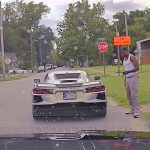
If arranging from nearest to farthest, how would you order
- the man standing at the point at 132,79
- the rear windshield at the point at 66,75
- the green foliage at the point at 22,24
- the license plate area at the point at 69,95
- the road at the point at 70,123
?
1. the road at the point at 70,123
2. the license plate area at the point at 69,95
3. the man standing at the point at 132,79
4. the rear windshield at the point at 66,75
5. the green foliage at the point at 22,24

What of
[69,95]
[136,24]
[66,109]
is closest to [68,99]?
[69,95]

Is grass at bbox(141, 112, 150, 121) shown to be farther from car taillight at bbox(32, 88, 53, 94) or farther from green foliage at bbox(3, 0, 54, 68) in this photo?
green foliage at bbox(3, 0, 54, 68)

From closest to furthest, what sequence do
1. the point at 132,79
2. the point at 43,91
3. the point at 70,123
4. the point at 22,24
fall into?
the point at 70,123 < the point at 43,91 < the point at 132,79 < the point at 22,24

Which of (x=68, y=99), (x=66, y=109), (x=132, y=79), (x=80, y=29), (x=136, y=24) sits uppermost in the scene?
(x=136, y=24)

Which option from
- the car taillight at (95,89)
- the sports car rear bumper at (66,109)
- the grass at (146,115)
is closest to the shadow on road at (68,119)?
the sports car rear bumper at (66,109)

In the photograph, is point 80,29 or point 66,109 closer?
point 66,109

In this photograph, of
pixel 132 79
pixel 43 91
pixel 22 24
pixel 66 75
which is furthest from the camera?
pixel 22 24

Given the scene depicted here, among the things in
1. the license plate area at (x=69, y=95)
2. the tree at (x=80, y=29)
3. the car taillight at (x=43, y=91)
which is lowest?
the license plate area at (x=69, y=95)

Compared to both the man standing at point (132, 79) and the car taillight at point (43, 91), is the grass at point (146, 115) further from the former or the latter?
the car taillight at point (43, 91)

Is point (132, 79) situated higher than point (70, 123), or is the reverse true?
point (132, 79)

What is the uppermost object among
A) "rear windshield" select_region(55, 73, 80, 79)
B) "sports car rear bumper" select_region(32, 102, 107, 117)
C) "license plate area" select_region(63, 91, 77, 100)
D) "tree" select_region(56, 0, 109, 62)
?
"tree" select_region(56, 0, 109, 62)

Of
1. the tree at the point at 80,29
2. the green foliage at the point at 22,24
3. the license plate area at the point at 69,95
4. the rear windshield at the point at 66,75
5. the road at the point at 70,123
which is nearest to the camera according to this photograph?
the road at the point at 70,123

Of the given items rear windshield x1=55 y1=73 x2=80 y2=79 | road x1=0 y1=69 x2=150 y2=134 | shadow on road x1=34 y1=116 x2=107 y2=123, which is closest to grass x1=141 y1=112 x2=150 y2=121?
road x1=0 y1=69 x2=150 y2=134

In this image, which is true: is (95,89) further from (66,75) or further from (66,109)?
(66,75)
